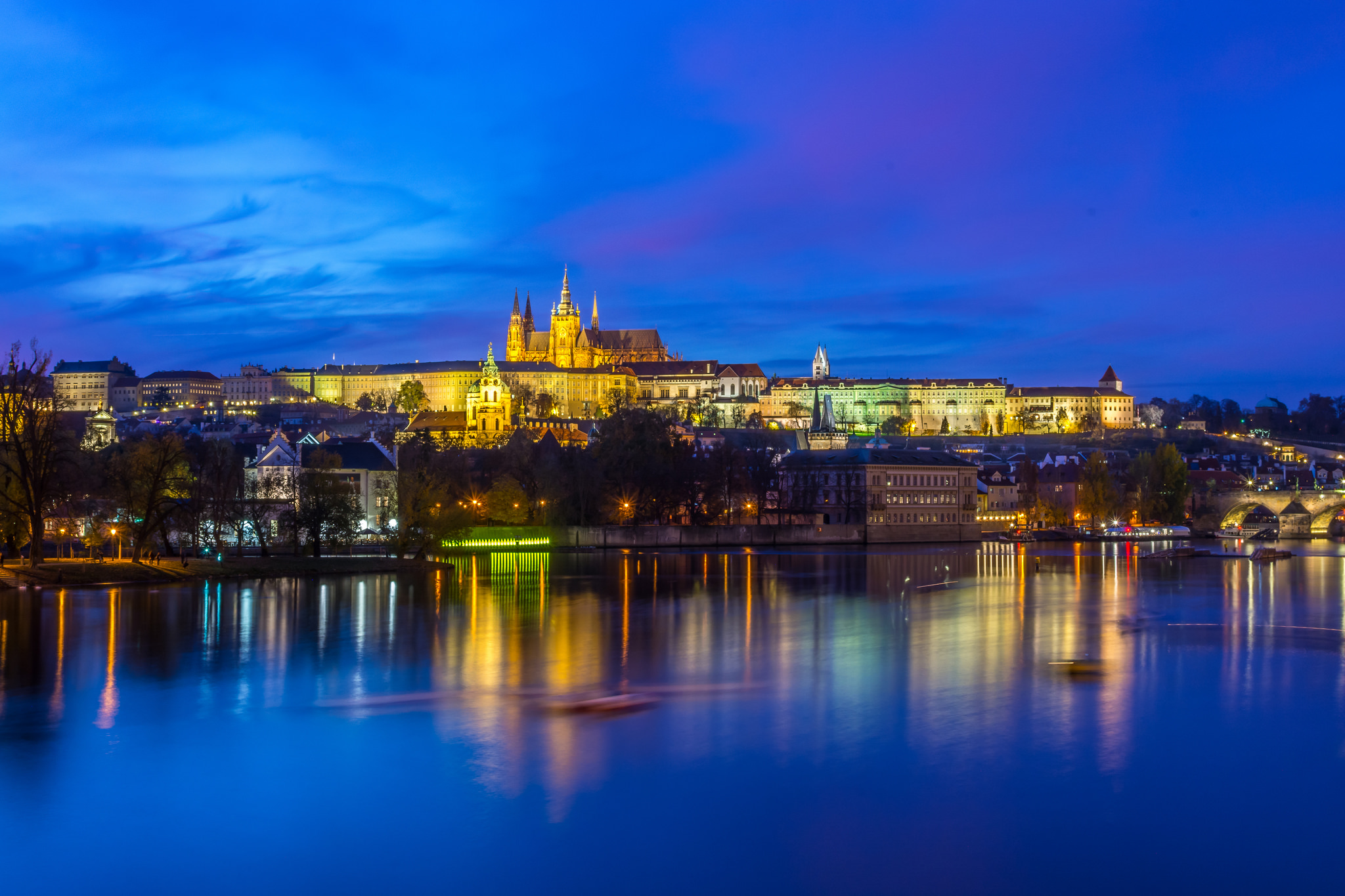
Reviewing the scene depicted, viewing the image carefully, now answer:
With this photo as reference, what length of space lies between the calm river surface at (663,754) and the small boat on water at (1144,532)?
161 ft

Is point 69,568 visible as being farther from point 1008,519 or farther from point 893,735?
point 1008,519

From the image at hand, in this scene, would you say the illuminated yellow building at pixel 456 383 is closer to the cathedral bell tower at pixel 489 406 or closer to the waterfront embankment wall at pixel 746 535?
the cathedral bell tower at pixel 489 406

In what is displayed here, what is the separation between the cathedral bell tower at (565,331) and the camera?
625ft

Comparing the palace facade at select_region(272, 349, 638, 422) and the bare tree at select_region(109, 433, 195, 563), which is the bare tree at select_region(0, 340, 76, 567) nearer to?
the bare tree at select_region(109, 433, 195, 563)

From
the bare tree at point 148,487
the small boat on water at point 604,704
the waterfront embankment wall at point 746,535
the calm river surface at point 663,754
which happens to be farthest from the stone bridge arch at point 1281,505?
the small boat on water at point 604,704

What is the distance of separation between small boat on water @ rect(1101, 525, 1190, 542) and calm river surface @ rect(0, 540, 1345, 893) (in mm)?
48976

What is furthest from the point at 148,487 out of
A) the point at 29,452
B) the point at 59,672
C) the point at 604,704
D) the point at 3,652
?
the point at 604,704

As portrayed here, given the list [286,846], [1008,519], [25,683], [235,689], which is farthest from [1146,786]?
[1008,519]

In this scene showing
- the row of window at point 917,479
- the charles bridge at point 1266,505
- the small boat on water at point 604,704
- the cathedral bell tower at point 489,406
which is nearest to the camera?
the small boat on water at point 604,704

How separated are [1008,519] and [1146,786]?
7652 centimetres

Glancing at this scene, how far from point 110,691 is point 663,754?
8878mm

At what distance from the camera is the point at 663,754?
14570 mm

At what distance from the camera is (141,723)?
16.0 meters

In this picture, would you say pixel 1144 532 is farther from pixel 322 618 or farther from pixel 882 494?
pixel 322 618
